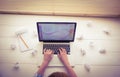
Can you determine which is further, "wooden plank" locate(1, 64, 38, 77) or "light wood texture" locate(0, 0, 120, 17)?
"light wood texture" locate(0, 0, 120, 17)

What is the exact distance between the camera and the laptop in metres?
1.78

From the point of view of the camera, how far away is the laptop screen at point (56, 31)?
5.85 feet

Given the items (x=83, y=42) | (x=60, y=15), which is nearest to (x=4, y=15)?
(x=60, y=15)

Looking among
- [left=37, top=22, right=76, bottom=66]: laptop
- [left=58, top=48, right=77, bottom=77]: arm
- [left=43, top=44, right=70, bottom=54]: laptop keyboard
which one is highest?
[left=37, top=22, right=76, bottom=66]: laptop

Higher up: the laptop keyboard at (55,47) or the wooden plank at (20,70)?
the laptop keyboard at (55,47)

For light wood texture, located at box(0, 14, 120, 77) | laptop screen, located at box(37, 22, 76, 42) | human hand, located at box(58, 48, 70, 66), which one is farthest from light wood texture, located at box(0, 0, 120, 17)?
human hand, located at box(58, 48, 70, 66)

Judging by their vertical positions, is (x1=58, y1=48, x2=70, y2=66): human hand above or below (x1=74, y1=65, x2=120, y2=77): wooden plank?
above

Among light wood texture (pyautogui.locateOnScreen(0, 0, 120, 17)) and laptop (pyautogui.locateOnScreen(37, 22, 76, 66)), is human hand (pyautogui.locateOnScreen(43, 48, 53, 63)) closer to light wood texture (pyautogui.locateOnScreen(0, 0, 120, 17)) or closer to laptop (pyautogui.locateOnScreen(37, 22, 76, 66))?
laptop (pyautogui.locateOnScreen(37, 22, 76, 66))

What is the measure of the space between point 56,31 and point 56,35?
0.11ft

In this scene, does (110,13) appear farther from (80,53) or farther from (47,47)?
(47,47)

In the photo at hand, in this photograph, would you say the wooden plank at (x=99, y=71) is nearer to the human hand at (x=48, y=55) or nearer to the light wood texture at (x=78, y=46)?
the light wood texture at (x=78, y=46)

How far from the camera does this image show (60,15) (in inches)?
77.9

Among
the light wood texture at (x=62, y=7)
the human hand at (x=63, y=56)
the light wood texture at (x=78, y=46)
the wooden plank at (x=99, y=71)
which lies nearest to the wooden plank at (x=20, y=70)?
the light wood texture at (x=78, y=46)

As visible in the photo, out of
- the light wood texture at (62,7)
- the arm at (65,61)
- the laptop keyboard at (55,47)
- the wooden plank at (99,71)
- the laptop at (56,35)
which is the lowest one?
the wooden plank at (99,71)
